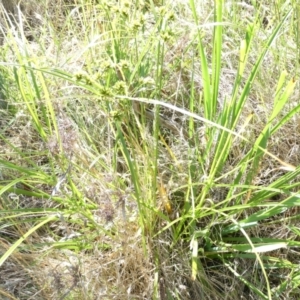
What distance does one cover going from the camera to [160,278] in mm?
1232

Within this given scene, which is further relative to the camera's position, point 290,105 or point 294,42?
point 294,42

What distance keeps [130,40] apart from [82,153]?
1.54 ft

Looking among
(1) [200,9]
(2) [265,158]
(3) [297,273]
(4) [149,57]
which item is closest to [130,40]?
(4) [149,57]

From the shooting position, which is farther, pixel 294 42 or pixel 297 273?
pixel 294 42

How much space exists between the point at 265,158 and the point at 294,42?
421 mm

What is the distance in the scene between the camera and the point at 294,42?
1596 mm

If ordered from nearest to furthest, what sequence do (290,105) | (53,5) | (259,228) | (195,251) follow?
(195,251) < (259,228) < (290,105) < (53,5)

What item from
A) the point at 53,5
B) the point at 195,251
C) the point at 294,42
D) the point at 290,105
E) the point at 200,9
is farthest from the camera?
the point at 53,5

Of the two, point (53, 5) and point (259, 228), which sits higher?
point (53, 5)

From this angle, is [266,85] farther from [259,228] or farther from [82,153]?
[82,153]

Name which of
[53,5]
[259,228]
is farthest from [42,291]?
[53,5]

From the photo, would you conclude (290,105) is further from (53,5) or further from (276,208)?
(53,5)

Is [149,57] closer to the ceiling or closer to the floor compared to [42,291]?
closer to the ceiling

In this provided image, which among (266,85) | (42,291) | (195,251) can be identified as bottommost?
(42,291)
